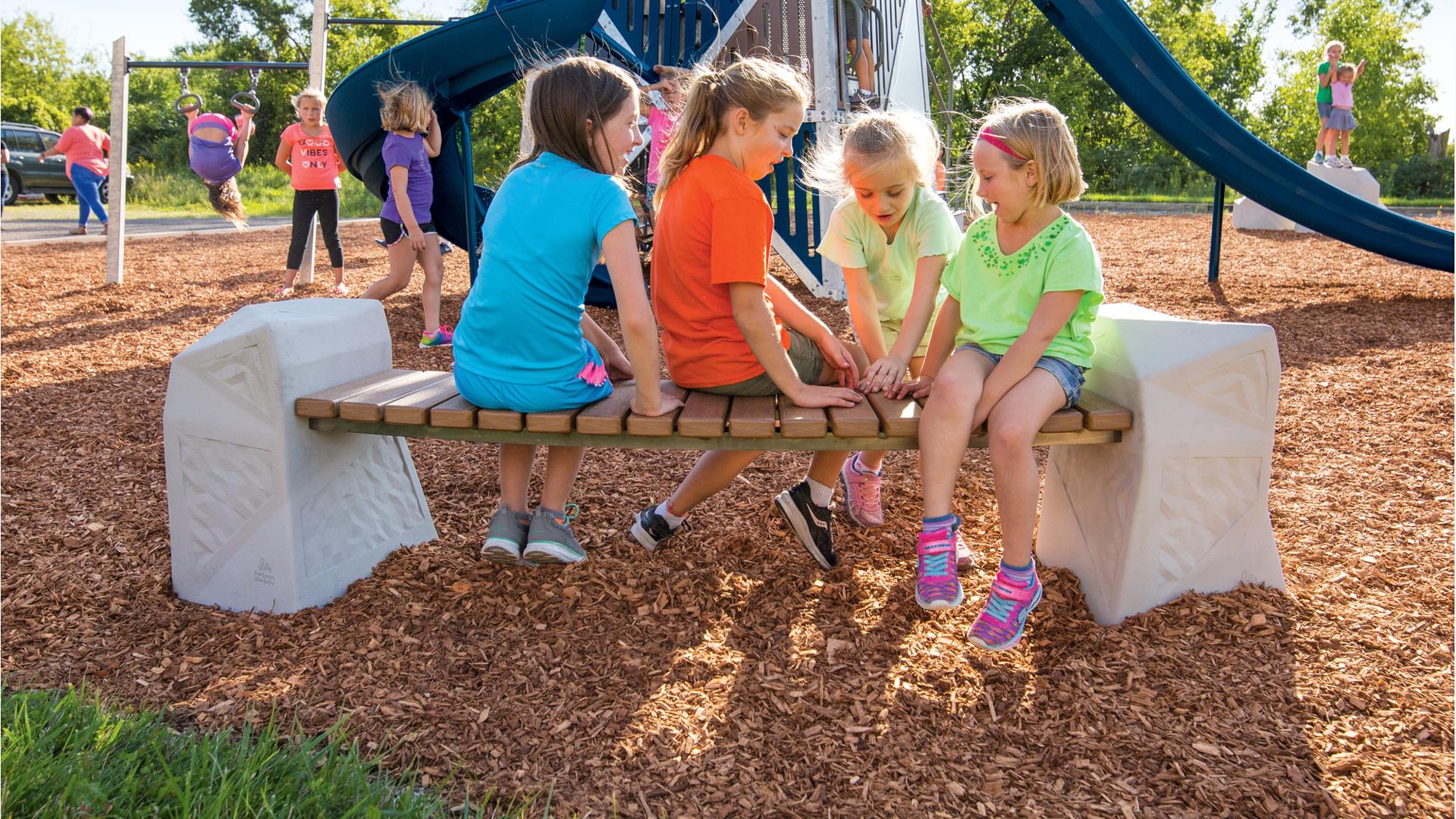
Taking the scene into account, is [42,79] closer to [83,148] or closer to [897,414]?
[83,148]

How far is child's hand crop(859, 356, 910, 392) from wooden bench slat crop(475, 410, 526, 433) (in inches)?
37.1

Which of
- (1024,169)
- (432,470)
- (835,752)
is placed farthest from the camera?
(432,470)

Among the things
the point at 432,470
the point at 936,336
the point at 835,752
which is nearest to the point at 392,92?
the point at 432,470

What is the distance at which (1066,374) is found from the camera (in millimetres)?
2604

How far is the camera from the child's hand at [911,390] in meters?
2.78

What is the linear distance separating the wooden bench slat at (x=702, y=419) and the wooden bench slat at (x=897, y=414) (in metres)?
0.39

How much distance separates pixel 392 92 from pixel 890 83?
4.64 m

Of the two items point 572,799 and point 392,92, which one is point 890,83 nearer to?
point 392,92

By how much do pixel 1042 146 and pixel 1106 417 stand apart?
69 cm

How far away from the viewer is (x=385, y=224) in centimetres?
622

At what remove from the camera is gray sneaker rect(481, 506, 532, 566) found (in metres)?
2.92

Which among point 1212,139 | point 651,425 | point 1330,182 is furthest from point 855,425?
point 1330,182

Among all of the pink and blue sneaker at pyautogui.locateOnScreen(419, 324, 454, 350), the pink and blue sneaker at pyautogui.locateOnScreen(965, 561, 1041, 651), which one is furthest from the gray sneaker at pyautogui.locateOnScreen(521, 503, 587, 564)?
the pink and blue sneaker at pyautogui.locateOnScreen(419, 324, 454, 350)

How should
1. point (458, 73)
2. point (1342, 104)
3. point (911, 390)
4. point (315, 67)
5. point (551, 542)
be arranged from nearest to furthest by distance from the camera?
point (911, 390) < point (551, 542) < point (458, 73) < point (315, 67) < point (1342, 104)
